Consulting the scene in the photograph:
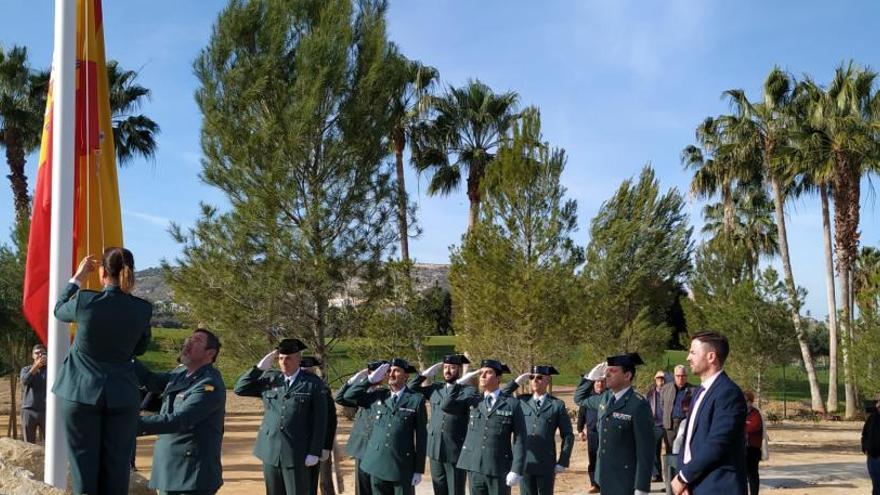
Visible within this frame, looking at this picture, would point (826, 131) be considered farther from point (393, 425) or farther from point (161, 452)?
point (161, 452)

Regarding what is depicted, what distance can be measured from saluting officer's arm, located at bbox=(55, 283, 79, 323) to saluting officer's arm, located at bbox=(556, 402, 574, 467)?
5.32 metres

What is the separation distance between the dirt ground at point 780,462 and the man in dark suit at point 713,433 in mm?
7975

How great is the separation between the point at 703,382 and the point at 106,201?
14.6 ft

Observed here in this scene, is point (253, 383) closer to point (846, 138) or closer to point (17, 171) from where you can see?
point (17, 171)

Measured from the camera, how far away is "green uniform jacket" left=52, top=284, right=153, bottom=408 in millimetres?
4328

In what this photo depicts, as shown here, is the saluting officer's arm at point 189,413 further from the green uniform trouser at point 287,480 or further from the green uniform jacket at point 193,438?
the green uniform trouser at point 287,480

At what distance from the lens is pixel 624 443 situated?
287 inches

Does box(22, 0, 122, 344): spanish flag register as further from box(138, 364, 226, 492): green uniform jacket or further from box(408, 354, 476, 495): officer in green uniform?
box(408, 354, 476, 495): officer in green uniform

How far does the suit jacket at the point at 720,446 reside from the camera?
4.63 m

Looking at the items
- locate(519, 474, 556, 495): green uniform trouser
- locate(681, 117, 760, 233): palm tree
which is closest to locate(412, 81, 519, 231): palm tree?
locate(681, 117, 760, 233): palm tree

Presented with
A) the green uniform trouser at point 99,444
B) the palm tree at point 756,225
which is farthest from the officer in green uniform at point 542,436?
the palm tree at point 756,225

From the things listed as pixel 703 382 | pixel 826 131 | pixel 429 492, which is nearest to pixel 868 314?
pixel 826 131

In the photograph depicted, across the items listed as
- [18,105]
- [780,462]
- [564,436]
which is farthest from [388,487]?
[18,105]

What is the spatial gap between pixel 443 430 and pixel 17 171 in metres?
19.3
